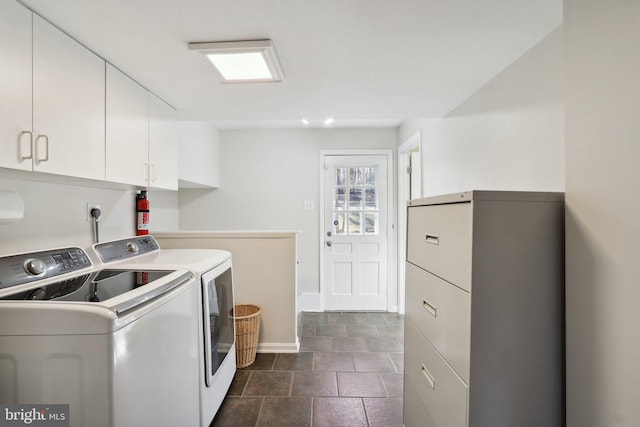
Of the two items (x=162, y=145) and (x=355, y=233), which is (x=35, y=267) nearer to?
(x=162, y=145)

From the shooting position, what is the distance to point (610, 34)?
79cm

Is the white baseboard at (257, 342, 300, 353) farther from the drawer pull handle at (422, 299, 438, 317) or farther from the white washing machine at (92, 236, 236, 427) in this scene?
the drawer pull handle at (422, 299, 438, 317)

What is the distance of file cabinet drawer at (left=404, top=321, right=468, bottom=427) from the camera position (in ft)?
3.25

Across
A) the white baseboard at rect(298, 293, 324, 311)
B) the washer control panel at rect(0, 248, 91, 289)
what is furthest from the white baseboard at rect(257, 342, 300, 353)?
the washer control panel at rect(0, 248, 91, 289)

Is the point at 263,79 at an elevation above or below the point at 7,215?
above

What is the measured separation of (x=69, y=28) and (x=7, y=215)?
32.9 inches

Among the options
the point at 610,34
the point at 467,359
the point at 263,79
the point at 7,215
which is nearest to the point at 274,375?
the point at 467,359

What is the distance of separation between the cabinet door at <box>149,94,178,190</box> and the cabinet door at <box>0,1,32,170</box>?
78 centimetres

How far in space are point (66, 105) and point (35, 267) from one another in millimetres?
711

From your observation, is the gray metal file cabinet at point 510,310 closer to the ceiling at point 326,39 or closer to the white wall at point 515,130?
the white wall at point 515,130

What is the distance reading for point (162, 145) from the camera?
6.49 ft

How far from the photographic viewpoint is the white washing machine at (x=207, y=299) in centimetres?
147

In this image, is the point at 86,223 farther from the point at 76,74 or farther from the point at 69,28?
the point at 69,28

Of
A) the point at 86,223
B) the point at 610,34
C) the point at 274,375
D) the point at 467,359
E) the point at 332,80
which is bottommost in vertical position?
the point at 274,375
